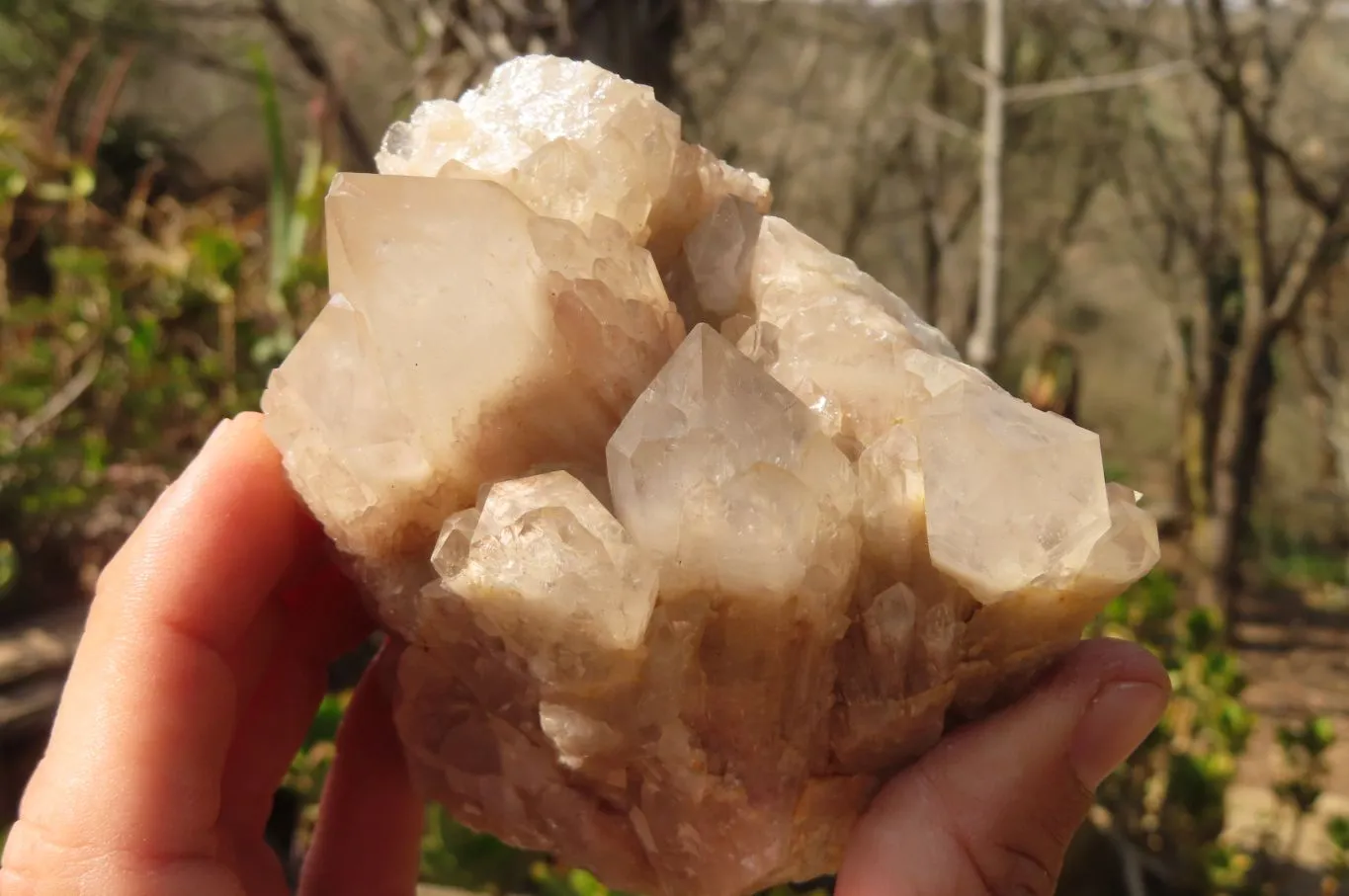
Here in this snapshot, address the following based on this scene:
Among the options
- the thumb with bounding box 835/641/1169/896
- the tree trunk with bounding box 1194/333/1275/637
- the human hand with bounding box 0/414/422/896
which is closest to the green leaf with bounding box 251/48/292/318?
the human hand with bounding box 0/414/422/896

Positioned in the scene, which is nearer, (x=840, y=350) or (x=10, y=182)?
(x=840, y=350)

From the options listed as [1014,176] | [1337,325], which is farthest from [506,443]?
[1014,176]

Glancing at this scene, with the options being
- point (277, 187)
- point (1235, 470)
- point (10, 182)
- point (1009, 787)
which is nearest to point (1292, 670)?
point (1235, 470)

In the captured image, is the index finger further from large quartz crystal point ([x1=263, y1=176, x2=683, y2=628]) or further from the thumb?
the thumb

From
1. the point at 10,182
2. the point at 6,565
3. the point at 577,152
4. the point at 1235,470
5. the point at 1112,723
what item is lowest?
the point at 1235,470

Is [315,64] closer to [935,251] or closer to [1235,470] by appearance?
[1235,470]

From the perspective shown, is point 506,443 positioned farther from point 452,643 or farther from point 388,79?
point 388,79
